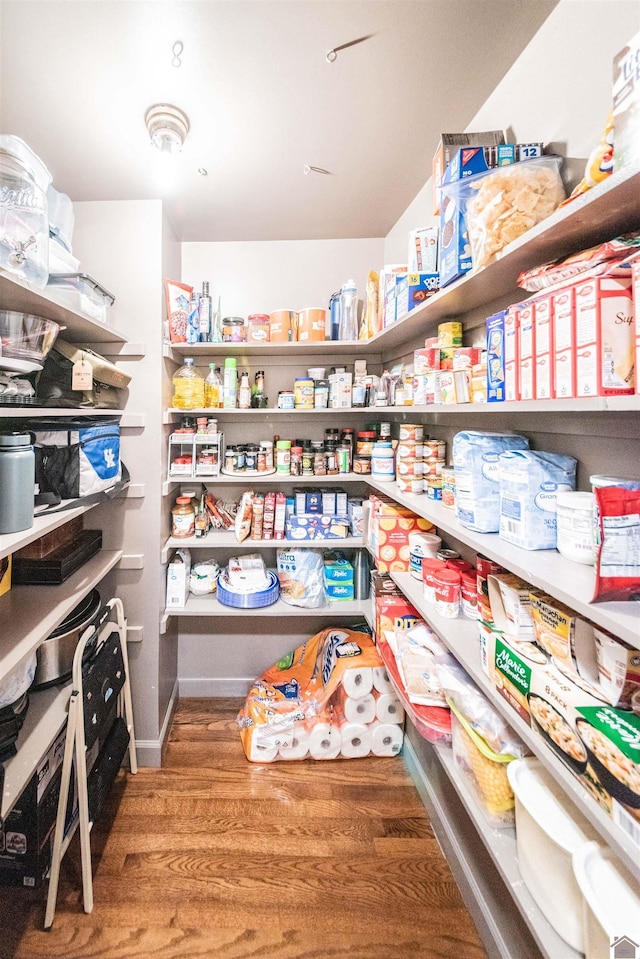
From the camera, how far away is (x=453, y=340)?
1370mm

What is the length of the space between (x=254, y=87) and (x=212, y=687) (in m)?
2.80

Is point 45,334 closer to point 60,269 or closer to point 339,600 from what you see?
point 60,269

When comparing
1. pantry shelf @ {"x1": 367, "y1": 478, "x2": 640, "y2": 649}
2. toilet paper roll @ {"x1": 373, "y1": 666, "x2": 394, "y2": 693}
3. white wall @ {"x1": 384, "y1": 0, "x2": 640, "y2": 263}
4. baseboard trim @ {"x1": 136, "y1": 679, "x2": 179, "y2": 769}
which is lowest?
baseboard trim @ {"x1": 136, "y1": 679, "x2": 179, "y2": 769}

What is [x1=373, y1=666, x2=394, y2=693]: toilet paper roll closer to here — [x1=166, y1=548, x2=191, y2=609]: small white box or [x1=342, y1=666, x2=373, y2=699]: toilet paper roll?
[x1=342, y1=666, x2=373, y2=699]: toilet paper roll

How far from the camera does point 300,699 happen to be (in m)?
2.03

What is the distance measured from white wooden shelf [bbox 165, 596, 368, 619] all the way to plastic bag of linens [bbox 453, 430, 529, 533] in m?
1.17

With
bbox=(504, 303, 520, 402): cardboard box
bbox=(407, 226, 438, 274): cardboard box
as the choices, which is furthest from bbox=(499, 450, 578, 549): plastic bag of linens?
bbox=(407, 226, 438, 274): cardboard box

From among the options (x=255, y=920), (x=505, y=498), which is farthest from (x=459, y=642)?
(x=255, y=920)

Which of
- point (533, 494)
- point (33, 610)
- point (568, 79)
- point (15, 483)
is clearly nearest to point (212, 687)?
point (33, 610)

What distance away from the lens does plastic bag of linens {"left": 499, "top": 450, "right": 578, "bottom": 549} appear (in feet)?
2.89

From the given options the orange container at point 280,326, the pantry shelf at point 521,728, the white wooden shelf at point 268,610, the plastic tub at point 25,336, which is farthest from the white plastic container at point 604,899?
the orange container at point 280,326

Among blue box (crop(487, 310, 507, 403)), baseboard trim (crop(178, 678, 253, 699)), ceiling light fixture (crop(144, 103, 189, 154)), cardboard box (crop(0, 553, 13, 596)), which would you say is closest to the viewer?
blue box (crop(487, 310, 507, 403))

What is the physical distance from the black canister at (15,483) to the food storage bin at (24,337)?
0.74ft

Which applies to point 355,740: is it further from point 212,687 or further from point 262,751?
point 212,687
